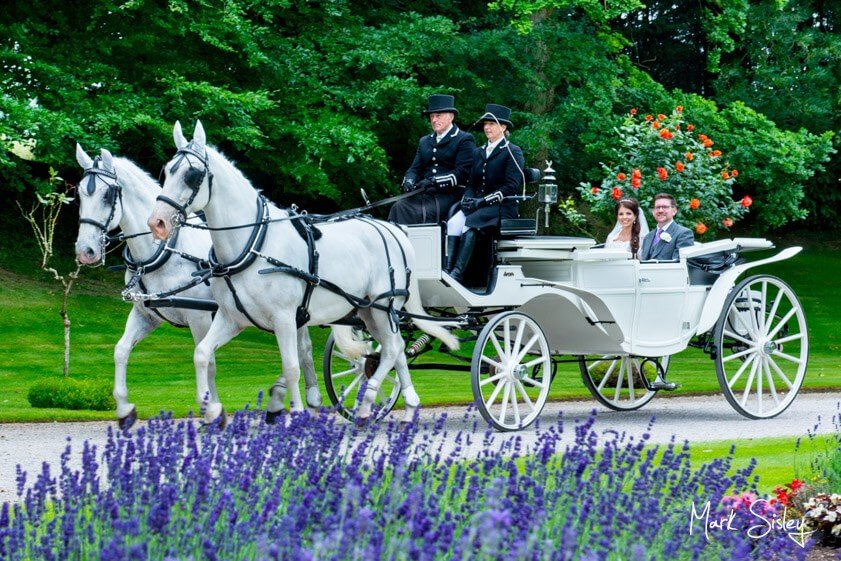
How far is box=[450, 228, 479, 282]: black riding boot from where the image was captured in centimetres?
1032

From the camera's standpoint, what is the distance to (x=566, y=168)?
2266 centimetres

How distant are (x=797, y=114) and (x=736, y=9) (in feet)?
10.8

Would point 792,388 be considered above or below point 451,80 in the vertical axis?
below

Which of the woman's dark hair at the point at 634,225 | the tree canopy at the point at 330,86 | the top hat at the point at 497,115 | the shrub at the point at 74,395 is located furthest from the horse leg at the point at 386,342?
the tree canopy at the point at 330,86

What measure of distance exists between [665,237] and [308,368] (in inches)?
150

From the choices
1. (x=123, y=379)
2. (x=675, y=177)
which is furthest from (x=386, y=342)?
(x=675, y=177)

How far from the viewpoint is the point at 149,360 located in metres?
18.1

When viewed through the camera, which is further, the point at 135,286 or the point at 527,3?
the point at 527,3

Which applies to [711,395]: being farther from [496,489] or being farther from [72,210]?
[72,210]

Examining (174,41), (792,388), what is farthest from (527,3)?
(792,388)

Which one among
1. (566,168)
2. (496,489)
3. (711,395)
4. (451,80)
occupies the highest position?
(451,80)

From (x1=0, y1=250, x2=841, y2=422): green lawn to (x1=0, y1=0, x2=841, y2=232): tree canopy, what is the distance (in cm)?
232

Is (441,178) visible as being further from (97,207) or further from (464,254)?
(97,207)

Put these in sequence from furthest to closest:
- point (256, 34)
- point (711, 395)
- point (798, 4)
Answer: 1. point (798, 4)
2. point (256, 34)
3. point (711, 395)
